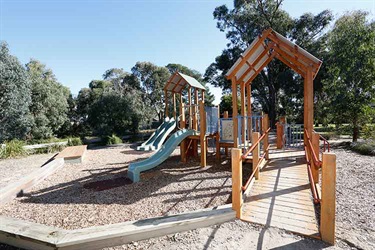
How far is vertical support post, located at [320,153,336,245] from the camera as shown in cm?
238

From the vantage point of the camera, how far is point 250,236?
2.65 meters

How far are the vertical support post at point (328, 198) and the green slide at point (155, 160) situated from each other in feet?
14.4

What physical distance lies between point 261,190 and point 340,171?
10.8ft

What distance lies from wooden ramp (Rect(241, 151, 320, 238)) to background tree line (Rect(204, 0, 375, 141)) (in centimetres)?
802

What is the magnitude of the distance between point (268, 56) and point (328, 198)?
221 inches

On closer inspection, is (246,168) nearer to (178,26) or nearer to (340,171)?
(340,171)

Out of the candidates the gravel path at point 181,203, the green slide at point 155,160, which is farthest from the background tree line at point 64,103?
the green slide at point 155,160

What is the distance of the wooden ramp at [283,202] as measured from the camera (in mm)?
2830

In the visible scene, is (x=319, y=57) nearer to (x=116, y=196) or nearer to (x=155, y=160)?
(x=155, y=160)

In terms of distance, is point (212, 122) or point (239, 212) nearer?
point (239, 212)

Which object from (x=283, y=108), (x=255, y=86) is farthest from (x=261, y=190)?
(x=283, y=108)

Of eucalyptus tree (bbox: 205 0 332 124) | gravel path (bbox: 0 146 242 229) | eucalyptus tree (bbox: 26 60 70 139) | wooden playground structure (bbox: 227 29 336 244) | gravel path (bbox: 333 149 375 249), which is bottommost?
gravel path (bbox: 0 146 242 229)

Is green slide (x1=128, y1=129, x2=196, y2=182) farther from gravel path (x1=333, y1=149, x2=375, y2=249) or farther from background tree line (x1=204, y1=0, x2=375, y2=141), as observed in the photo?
background tree line (x1=204, y1=0, x2=375, y2=141)

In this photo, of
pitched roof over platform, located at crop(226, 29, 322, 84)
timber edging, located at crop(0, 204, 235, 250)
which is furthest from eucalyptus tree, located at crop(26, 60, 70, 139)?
pitched roof over platform, located at crop(226, 29, 322, 84)
